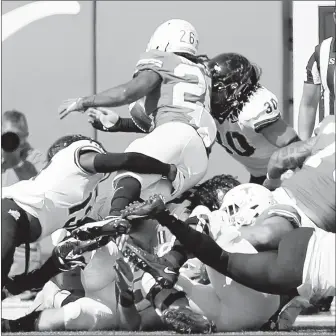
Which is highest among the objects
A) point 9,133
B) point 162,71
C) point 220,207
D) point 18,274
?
point 162,71

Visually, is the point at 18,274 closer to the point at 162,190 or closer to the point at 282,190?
the point at 162,190

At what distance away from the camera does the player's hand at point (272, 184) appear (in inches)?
110

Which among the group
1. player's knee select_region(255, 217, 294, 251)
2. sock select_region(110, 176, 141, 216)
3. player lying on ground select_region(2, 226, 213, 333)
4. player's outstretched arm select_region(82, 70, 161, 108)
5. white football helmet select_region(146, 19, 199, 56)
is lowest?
player lying on ground select_region(2, 226, 213, 333)

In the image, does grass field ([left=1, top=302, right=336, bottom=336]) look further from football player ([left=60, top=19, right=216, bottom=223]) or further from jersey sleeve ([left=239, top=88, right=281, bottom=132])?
jersey sleeve ([left=239, top=88, right=281, bottom=132])

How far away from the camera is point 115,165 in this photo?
276cm

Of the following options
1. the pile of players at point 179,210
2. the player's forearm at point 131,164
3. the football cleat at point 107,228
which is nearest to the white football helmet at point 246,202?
the pile of players at point 179,210

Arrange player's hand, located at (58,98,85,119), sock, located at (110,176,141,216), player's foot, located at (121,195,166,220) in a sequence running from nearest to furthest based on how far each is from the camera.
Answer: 1. player's foot, located at (121,195,166,220)
2. sock, located at (110,176,141,216)
3. player's hand, located at (58,98,85,119)

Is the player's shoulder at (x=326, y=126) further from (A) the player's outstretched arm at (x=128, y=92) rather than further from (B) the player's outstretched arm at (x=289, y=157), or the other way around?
(A) the player's outstretched arm at (x=128, y=92)

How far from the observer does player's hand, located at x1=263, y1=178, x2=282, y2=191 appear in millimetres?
2791

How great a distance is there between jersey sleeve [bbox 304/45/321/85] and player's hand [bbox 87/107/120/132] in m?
0.58

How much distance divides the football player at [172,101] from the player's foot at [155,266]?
199 mm

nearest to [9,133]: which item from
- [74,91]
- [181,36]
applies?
[74,91]

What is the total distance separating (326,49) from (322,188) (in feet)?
1.67

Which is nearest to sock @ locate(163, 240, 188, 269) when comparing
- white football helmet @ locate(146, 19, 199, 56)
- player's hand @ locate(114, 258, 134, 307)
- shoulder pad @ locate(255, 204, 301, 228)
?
player's hand @ locate(114, 258, 134, 307)
